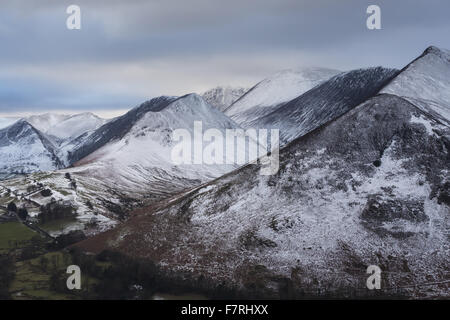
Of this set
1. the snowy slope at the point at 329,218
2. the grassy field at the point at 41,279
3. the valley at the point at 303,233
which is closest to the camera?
the grassy field at the point at 41,279

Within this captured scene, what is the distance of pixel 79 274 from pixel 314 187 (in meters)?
68.7

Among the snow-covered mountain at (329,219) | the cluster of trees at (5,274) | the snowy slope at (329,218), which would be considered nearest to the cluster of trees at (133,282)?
the snow-covered mountain at (329,219)

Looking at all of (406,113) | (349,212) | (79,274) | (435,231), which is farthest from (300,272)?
(406,113)

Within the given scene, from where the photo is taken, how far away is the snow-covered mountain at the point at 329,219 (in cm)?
13000

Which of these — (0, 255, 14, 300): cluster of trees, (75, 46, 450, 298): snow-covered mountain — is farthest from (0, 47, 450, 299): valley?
(0, 255, 14, 300): cluster of trees

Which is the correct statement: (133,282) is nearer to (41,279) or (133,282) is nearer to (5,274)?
(41,279)

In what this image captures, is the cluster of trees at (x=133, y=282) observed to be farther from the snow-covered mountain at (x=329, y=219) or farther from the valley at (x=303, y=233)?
the snow-covered mountain at (x=329, y=219)

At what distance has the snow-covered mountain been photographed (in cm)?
13000

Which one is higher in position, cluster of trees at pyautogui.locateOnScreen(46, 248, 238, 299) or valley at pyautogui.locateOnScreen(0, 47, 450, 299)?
valley at pyautogui.locateOnScreen(0, 47, 450, 299)

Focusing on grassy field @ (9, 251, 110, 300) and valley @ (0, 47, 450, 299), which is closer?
grassy field @ (9, 251, 110, 300)

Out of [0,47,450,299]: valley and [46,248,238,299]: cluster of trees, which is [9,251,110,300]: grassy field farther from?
[46,248,238,299]: cluster of trees

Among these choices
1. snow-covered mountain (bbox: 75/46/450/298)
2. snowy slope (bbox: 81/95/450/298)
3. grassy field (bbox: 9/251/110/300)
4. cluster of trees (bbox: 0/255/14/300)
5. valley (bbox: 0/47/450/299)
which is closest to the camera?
cluster of trees (bbox: 0/255/14/300)

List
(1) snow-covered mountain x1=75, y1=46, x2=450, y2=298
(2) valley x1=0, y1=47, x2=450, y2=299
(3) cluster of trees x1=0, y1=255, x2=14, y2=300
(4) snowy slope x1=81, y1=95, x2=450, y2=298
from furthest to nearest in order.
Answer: (4) snowy slope x1=81, y1=95, x2=450, y2=298 < (1) snow-covered mountain x1=75, y1=46, x2=450, y2=298 < (2) valley x1=0, y1=47, x2=450, y2=299 < (3) cluster of trees x1=0, y1=255, x2=14, y2=300
